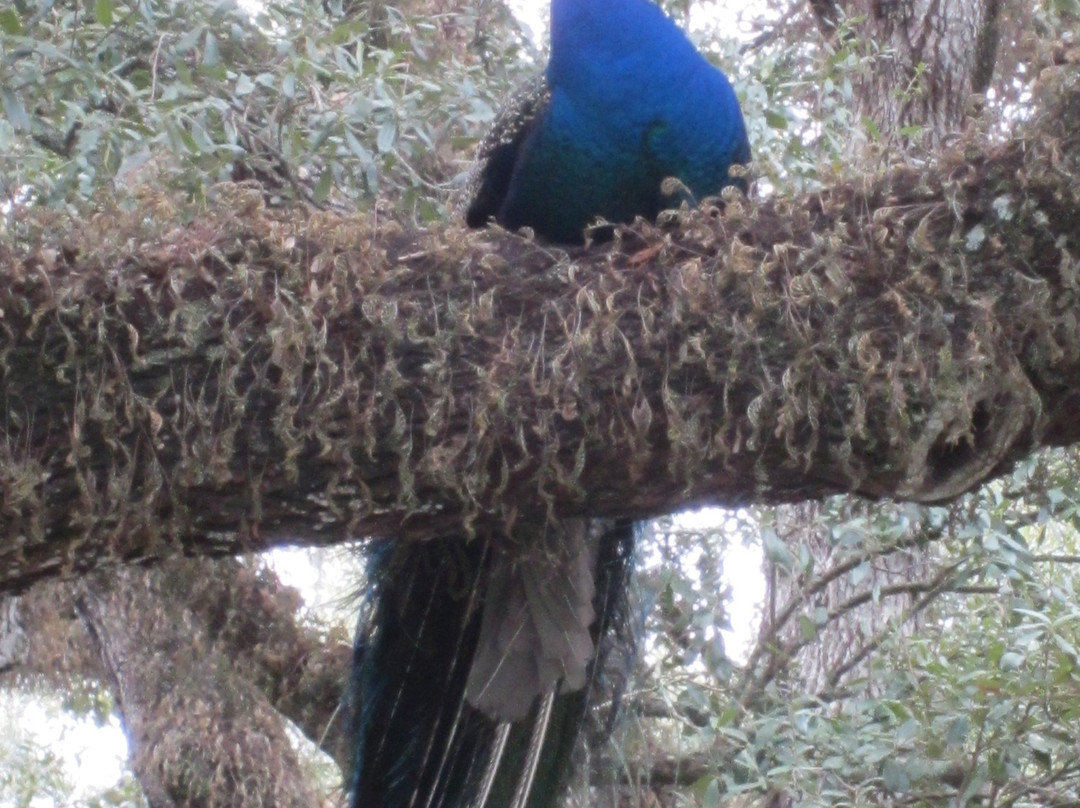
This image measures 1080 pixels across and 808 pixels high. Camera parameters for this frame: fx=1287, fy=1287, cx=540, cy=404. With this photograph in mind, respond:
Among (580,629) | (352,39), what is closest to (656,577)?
(580,629)

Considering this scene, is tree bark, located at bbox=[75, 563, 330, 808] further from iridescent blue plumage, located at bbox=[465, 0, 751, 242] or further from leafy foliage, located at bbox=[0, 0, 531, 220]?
iridescent blue plumage, located at bbox=[465, 0, 751, 242]

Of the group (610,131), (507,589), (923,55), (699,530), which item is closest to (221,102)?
(610,131)

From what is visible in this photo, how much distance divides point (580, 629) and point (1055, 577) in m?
2.03

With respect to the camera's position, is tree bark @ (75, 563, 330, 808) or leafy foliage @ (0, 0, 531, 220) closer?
leafy foliage @ (0, 0, 531, 220)

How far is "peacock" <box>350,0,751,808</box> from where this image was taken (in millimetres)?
2955

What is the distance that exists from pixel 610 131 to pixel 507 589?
108cm

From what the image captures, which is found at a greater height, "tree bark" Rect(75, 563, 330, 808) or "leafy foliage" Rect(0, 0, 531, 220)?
"leafy foliage" Rect(0, 0, 531, 220)

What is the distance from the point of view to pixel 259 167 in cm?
413

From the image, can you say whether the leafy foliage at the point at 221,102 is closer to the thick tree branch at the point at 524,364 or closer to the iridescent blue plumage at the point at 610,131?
the iridescent blue plumage at the point at 610,131

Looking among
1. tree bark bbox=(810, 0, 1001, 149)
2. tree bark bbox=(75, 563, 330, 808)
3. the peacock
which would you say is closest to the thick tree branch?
the peacock

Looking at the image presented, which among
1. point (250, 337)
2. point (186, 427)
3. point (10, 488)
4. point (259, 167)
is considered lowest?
point (10, 488)

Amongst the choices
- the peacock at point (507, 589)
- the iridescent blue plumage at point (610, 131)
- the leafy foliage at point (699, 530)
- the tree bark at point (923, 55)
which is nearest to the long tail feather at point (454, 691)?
the peacock at point (507, 589)

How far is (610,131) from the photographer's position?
2.99 meters

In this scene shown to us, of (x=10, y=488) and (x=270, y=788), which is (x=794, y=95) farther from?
(x=10, y=488)
